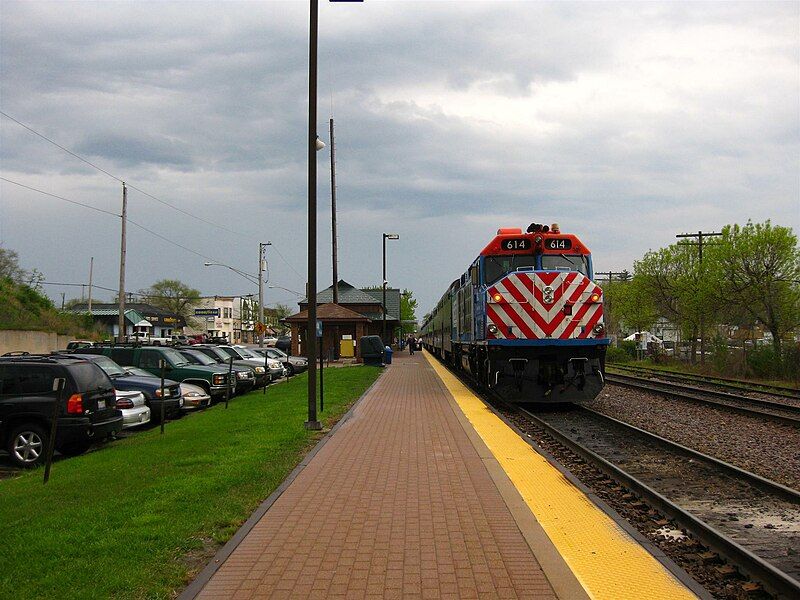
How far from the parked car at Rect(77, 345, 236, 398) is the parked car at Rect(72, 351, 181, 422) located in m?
2.81

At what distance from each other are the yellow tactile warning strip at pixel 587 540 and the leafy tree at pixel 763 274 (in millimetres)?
26768

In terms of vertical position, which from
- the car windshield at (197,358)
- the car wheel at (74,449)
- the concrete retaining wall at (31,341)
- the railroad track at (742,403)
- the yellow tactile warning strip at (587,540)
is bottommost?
the car wheel at (74,449)

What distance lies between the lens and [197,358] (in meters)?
23.1

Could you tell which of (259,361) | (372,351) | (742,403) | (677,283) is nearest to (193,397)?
(259,361)

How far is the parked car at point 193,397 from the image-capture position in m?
18.1

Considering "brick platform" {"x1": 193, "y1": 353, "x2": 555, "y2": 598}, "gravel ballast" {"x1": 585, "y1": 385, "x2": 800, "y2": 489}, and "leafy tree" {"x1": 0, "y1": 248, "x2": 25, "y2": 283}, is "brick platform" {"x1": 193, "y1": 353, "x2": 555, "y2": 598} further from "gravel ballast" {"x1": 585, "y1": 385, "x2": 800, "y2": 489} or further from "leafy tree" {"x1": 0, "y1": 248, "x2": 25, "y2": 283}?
"leafy tree" {"x1": 0, "y1": 248, "x2": 25, "y2": 283}

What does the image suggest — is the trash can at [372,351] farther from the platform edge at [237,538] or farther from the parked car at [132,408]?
the platform edge at [237,538]

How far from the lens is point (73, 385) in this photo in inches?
446

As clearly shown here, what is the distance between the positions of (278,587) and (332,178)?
113ft

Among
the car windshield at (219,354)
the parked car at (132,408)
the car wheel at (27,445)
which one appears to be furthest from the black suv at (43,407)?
the car windshield at (219,354)

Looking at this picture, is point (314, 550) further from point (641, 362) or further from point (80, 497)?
point (641, 362)

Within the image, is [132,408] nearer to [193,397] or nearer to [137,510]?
[193,397]

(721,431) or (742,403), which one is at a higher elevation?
(742,403)

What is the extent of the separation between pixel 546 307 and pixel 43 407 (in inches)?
387
